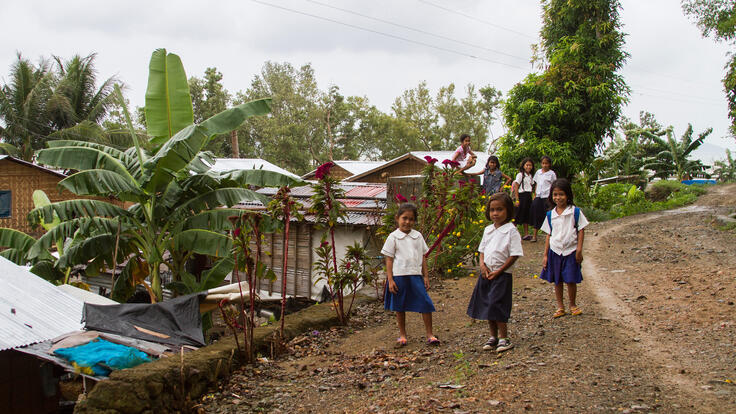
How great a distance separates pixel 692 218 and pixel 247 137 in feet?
116

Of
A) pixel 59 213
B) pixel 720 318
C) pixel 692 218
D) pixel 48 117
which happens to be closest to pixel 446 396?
pixel 720 318

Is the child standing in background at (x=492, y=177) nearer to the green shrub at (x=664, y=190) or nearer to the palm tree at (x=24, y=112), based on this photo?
the green shrub at (x=664, y=190)

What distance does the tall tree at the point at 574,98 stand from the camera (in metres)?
15.7

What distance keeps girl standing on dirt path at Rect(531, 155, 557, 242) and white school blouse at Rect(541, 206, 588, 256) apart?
11.3 ft

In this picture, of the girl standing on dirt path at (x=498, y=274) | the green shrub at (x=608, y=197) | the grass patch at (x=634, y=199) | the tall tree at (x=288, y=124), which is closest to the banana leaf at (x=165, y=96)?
the girl standing on dirt path at (x=498, y=274)

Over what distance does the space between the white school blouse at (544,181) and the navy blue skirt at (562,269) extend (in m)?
3.93

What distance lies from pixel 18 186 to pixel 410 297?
18687mm

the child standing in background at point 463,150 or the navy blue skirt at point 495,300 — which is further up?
the child standing in background at point 463,150

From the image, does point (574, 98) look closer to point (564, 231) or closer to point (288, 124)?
point (564, 231)

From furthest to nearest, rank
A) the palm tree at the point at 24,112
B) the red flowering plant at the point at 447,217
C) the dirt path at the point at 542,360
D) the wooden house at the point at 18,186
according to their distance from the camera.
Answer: the palm tree at the point at 24,112, the wooden house at the point at 18,186, the red flowering plant at the point at 447,217, the dirt path at the point at 542,360

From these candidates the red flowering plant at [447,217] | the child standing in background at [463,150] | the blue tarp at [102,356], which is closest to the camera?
the blue tarp at [102,356]

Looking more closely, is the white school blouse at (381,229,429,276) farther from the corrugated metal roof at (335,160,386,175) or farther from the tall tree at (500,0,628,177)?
the corrugated metal roof at (335,160,386,175)

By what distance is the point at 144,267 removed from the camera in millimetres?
9641

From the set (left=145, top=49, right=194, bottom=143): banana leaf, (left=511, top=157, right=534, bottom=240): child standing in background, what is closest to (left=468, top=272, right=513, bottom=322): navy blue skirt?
(left=511, top=157, right=534, bottom=240): child standing in background
